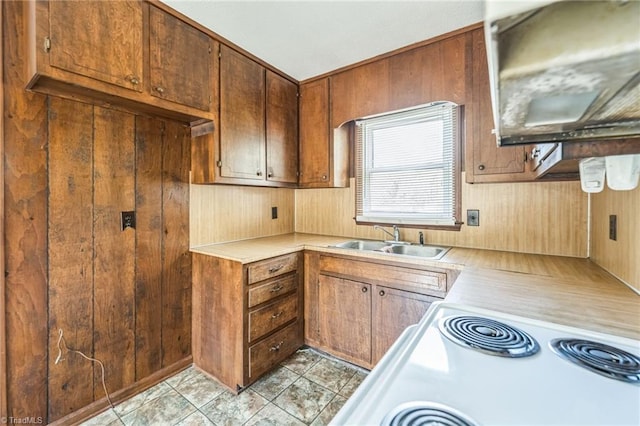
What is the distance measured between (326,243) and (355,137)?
1068 mm

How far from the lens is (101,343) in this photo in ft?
5.59

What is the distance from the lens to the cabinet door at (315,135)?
2.55 metres

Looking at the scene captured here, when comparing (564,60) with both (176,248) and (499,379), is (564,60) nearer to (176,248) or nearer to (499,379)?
(499,379)

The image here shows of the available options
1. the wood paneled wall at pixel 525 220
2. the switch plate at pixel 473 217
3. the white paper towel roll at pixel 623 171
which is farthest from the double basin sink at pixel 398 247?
the white paper towel roll at pixel 623 171

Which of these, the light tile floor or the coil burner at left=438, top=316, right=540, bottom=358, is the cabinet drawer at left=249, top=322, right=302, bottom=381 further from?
the coil burner at left=438, top=316, right=540, bottom=358

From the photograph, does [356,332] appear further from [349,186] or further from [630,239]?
[630,239]

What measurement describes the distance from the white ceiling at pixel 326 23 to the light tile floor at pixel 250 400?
94.9 inches

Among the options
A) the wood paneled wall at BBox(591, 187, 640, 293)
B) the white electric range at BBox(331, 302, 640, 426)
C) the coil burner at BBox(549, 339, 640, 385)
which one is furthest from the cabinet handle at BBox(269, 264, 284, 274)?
the wood paneled wall at BBox(591, 187, 640, 293)

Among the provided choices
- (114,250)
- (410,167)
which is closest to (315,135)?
(410,167)

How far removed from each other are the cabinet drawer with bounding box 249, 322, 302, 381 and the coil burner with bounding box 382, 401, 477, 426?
1571mm

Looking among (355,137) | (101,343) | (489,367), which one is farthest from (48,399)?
(355,137)

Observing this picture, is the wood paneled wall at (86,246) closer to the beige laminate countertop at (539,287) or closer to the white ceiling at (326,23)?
the beige laminate countertop at (539,287)

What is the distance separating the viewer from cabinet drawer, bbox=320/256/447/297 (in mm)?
1752

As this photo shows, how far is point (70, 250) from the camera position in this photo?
1568 mm
